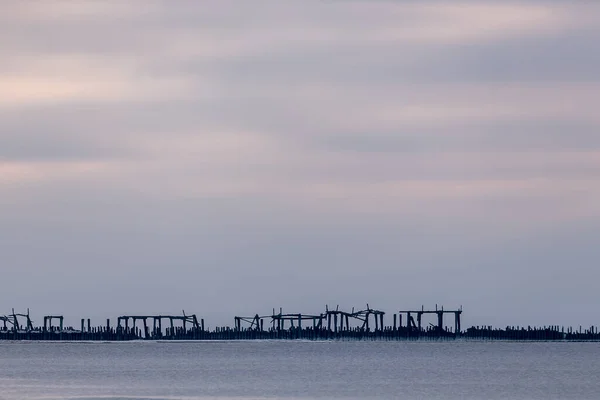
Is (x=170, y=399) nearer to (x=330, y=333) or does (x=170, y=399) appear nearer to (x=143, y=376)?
(x=143, y=376)

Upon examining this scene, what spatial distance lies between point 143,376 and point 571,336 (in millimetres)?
60500

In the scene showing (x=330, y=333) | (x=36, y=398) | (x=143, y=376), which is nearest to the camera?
(x=36, y=398)

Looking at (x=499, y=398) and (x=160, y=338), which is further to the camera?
(x=160, y=338)

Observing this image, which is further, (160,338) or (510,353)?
(160,338)

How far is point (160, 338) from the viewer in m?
130

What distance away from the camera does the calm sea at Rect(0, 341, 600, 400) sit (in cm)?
6538

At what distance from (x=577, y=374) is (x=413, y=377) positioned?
37.1ft

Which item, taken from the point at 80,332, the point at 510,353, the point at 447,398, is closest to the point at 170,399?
the point at 447,398

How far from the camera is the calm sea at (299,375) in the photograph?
214 ft

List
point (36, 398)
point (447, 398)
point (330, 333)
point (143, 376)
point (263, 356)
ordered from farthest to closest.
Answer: point (330, 333), point (263, 356), point (143, 376), point (447, 398), point (36, 398)

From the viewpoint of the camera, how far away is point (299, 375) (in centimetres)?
7988

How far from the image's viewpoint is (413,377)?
7856 centimetres

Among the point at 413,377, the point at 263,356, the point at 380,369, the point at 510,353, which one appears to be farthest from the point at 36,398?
the point at 510,353

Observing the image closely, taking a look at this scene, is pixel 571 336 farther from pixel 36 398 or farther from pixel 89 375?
pixel 36 398
